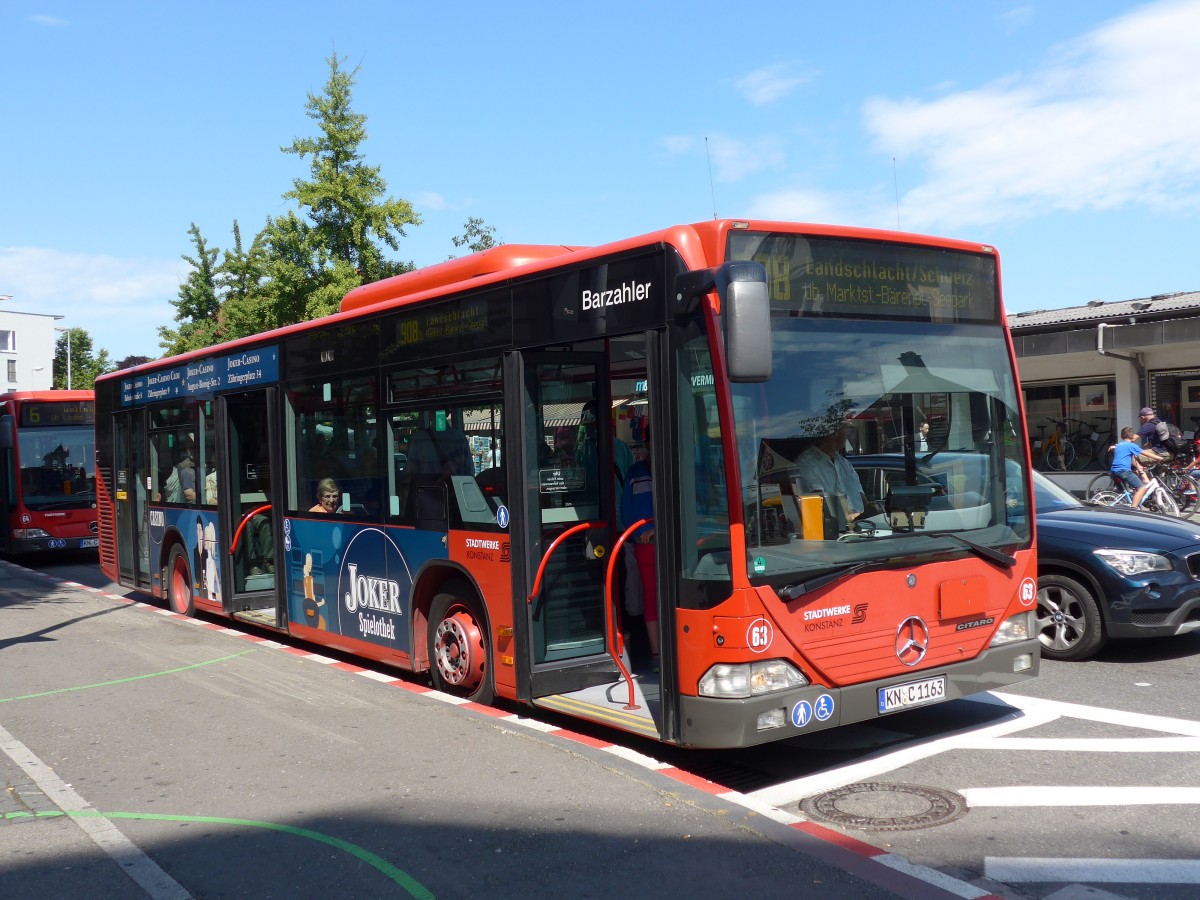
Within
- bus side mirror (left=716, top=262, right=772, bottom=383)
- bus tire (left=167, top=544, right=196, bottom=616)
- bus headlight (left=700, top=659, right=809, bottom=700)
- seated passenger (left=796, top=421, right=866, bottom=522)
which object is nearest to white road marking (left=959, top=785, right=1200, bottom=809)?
bus headlight (left=700, top=659, right=809, bottom=700)

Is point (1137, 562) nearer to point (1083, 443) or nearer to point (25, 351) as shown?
point (1083, 443)

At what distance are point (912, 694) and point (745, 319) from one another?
2.33m

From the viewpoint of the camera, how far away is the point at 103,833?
17.9 feet

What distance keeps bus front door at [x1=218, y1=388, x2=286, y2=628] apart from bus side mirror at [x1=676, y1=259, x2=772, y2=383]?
7.29 m

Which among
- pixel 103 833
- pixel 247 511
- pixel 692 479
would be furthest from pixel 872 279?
pixel 247 511

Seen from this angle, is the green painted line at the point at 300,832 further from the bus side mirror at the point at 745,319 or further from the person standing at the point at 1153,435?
the person standing at the point at 1153,435

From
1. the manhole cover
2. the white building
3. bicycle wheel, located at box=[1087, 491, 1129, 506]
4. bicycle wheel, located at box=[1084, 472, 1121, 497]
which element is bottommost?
the manhole cover

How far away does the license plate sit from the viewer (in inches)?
236

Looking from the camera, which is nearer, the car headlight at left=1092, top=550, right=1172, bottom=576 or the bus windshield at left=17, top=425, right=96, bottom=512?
the car headlight at left=1092, top=550, right=1172, bottom=576

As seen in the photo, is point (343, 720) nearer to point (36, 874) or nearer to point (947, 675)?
point (36, 874)

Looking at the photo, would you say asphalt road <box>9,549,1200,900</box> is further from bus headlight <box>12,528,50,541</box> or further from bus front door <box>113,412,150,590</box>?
bus headlight <box>12,528,50,541</box>

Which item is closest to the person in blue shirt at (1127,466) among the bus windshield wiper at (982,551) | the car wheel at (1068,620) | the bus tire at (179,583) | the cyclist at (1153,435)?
the cyclist at (1153,435)

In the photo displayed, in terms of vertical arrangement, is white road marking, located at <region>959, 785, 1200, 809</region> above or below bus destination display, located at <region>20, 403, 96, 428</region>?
below

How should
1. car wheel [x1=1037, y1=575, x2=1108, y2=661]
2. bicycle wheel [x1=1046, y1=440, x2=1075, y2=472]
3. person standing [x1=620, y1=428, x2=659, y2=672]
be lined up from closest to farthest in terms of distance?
1. person standing [x1=620, y1=428, x2=659, y2=672]
2. car wheel [x1=1037, y1=575, x2=1108, y2=661]
3. bicycle wheel [x1=1046, y1=440, x2=1075, y2=472]
